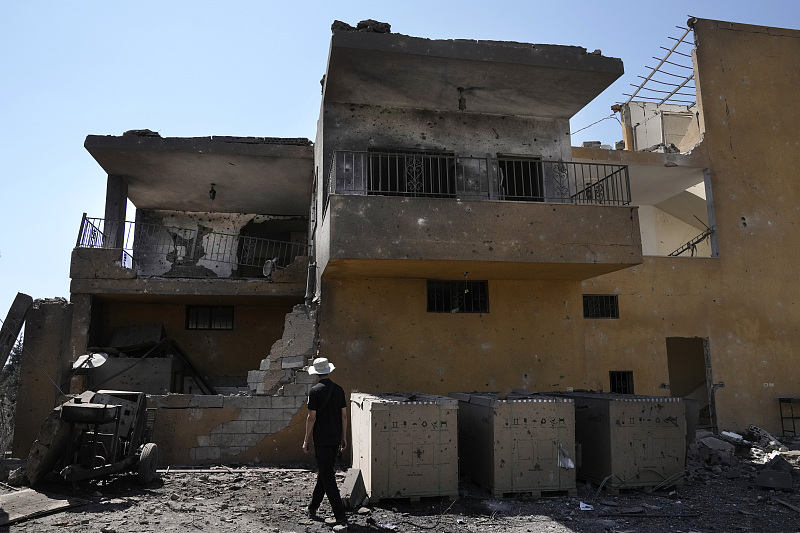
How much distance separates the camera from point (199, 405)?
9.93m

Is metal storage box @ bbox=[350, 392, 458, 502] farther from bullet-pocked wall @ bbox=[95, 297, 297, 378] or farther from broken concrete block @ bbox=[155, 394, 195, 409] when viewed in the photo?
bullet-pocked wall @ bbox=[95, 297, 297, 378]

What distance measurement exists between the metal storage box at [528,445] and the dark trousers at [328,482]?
203cm

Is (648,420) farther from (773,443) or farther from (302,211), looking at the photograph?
(302,211)

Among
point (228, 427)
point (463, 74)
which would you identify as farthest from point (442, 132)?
point (228, 427)

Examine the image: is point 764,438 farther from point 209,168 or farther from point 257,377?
point 209,168

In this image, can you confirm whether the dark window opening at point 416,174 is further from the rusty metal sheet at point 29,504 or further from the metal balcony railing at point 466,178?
the rusty metal sheet at point 29,504

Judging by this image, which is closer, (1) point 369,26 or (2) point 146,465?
(2) point 146,465

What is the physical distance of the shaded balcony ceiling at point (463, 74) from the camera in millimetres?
9625

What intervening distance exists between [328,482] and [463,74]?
7110 millimetres

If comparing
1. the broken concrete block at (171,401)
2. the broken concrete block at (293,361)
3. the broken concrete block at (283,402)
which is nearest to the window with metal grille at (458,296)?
the broken concrete block at (293,361)

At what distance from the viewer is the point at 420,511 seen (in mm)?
6777

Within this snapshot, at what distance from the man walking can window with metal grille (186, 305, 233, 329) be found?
9.48 metres

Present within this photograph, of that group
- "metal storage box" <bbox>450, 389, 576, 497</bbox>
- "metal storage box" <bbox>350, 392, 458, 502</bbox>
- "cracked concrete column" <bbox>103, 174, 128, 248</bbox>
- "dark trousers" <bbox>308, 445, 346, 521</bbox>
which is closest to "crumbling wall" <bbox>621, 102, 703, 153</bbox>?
"metal storage box" <bbox>450, 389, 576, 497</bbox>

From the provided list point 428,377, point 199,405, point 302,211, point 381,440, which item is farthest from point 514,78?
point 302,211
